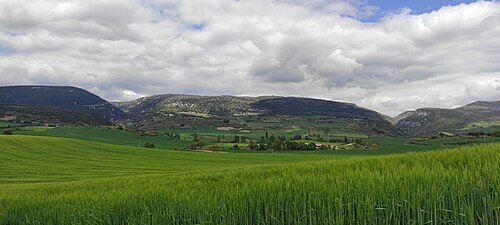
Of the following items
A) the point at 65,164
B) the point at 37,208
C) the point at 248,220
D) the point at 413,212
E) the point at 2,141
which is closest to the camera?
the point at 413,212

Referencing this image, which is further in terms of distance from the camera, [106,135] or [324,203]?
[106,135]

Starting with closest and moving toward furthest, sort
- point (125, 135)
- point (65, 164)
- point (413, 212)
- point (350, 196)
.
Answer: point (413, 212), point (350, 196), point (65, 164), point (125, 135)

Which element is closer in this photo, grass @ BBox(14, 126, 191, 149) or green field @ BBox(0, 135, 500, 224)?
green field @ BBox(0, 135, 500, 224)

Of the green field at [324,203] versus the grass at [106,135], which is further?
the grass at [106,135]

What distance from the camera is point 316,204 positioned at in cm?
452

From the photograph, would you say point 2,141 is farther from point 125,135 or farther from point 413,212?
point 413,212

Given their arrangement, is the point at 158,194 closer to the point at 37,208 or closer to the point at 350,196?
the point at 37,208

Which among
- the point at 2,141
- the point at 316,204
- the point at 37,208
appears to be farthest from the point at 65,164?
the point at 316,204

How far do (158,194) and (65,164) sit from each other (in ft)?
216

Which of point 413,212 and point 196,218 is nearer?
point 413,212

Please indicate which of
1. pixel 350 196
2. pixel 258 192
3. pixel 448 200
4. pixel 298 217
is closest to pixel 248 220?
pixel 258 192

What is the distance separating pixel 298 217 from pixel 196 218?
1402 millimetres

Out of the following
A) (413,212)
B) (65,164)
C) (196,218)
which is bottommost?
A: (65,164)

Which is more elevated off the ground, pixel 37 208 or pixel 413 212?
pixel 413 212
